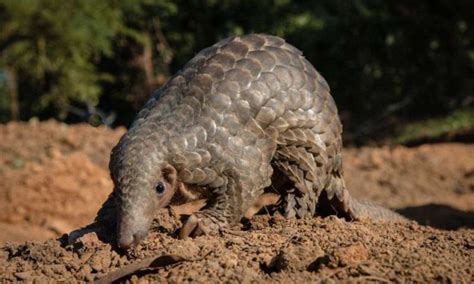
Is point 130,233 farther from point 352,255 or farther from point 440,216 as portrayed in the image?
point 440,216

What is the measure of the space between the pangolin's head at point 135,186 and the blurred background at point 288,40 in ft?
32.1

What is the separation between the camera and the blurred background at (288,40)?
14.3m

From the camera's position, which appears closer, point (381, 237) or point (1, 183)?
point (381, 237)

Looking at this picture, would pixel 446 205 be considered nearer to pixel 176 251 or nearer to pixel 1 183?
pixel 1 183

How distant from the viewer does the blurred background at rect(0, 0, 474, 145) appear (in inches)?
561

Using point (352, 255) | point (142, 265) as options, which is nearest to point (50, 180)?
point (142, 265)

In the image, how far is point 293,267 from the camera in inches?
132

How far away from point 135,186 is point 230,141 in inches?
25.9

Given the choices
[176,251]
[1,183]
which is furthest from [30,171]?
[176,251]

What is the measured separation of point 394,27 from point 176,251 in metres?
11.8

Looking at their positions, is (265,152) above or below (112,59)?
below

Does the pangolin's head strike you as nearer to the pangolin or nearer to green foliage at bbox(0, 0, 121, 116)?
the pangolin

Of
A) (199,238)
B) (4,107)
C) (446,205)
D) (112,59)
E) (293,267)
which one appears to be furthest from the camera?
(4,107)

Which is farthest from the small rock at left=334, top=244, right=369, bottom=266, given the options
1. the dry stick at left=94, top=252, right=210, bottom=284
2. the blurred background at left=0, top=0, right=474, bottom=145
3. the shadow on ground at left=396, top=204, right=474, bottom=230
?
the blurred background at left=0, top=0, right=474, bottom=145
